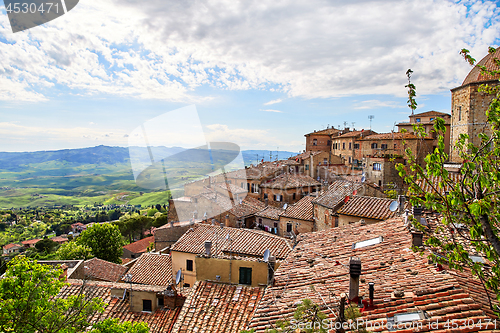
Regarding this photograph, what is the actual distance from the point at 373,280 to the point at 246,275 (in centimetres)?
446

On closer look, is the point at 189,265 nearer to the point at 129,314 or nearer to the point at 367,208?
the point at 129,314

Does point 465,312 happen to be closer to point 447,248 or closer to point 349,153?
point 447,248

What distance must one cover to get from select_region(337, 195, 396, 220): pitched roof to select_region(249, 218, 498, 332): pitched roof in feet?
15.9

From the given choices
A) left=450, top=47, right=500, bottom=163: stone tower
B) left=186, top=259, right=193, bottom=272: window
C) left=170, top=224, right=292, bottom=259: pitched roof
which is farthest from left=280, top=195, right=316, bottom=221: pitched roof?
left=450, top=47, right=500, bottom=163: stone tower

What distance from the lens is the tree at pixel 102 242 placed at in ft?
101

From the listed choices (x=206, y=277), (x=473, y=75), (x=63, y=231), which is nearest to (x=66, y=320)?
(x=206, y=277)

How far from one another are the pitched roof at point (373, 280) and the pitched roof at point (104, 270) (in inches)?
645

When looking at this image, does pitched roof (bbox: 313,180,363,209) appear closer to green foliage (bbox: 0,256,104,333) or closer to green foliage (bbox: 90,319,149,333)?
green foliage (bbox: 90,319,149,333)

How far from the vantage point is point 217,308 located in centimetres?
840

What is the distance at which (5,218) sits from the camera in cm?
8656

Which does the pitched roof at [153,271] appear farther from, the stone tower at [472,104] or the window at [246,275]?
the stone tower at [472,104]

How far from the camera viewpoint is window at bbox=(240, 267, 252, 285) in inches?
362

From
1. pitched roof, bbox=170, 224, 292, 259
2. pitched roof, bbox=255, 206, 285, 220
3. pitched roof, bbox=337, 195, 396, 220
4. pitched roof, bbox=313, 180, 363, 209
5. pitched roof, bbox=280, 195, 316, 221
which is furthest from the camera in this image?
pitched roof, bbox=255, 206, 285, 220

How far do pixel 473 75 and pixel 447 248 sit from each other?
82.6 feet
